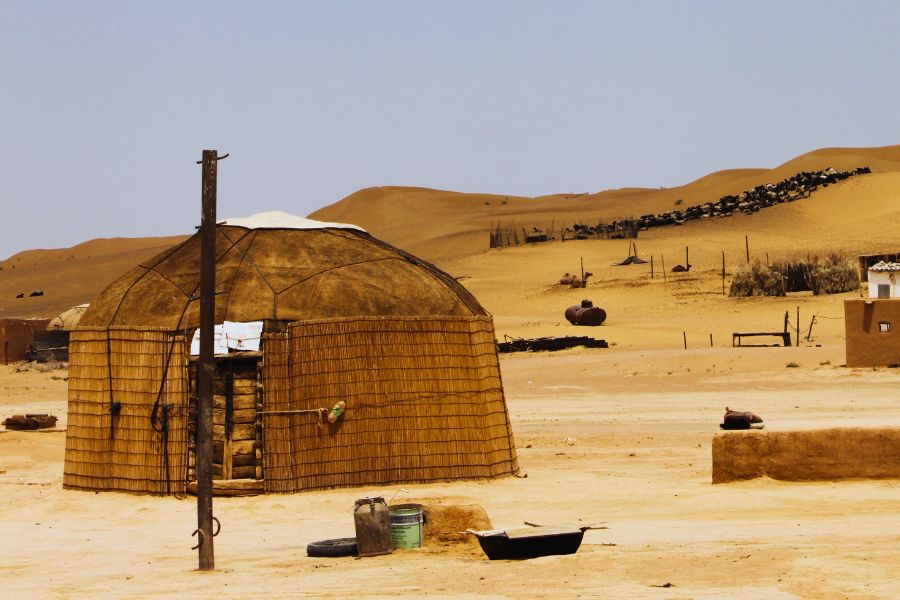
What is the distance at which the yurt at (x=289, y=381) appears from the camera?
569 inches

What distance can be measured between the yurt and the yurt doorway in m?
0.01

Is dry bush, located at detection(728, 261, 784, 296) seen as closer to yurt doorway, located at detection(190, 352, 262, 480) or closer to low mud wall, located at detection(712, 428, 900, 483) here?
low mud wall, located at detection(712, 428, 900, 483)

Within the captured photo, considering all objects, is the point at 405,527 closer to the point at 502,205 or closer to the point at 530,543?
the point at 530,543

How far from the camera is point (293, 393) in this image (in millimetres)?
14445

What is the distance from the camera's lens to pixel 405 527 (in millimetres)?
11078

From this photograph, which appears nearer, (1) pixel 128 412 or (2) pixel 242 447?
(2) pixel 242 447

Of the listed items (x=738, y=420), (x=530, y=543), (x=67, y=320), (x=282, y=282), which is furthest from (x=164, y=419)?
(x=67, y=320)

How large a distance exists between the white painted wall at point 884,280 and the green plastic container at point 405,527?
80.2ft

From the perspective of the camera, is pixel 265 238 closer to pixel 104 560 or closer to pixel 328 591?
pixel 104 560

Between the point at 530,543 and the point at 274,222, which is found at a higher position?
the point at 274,222

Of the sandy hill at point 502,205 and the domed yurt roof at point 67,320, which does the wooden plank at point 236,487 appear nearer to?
the domed yurt roof at point 67,320

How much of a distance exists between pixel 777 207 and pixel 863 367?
47.1m

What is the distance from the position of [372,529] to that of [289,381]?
3895 millimetres

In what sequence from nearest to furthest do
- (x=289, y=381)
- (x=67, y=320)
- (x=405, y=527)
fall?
(x=405, y=527) < (x=289, y=381) < (x=67, y=320)
